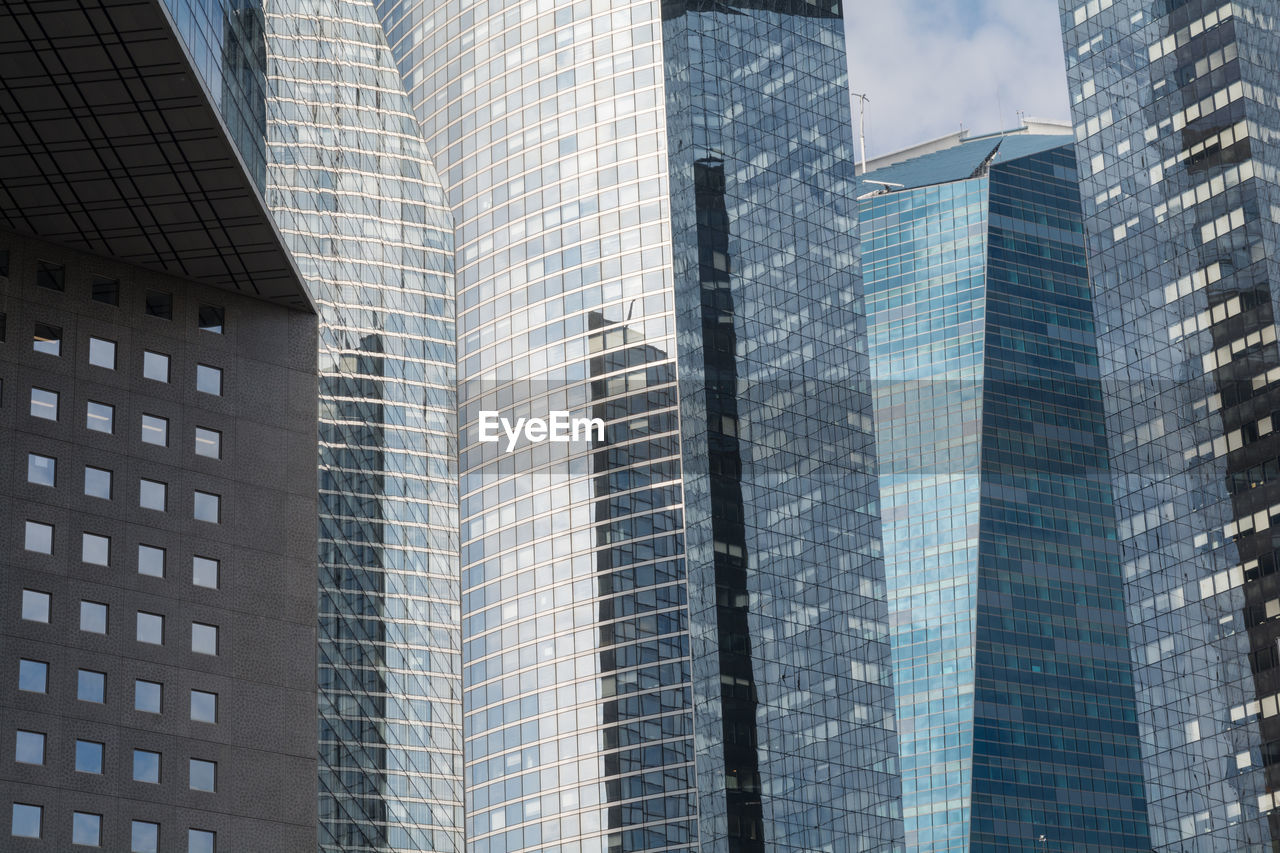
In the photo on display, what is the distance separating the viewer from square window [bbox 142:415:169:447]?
8075cm

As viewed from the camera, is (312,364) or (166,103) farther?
(312,364)

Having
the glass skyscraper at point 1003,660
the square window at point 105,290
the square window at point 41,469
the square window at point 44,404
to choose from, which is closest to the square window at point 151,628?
the square window at point 41,469

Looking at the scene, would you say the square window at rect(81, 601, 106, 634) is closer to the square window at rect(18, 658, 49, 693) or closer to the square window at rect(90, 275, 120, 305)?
the square window at rect(18, 658, 49, 693)

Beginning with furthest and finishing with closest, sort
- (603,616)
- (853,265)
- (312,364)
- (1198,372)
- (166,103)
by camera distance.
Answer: (853,265) < (603,616) < (1198,372) < (312,364) < (166,103)

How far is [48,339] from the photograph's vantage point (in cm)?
7981

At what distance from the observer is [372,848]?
140m

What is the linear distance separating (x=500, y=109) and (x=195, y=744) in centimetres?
11592

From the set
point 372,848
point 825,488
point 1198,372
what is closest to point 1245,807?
point 1198,372

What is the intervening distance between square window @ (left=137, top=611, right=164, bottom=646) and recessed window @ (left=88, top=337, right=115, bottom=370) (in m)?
10.5

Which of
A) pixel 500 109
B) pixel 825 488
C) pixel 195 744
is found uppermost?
pixel 500 109

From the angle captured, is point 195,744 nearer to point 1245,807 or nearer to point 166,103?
point 166,103

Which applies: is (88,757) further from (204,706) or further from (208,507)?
(208,507)

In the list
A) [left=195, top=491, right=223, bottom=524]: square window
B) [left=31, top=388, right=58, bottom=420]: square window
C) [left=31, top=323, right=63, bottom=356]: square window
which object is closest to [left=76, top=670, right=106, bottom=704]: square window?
[left=195, top=491, right=223, bottom=524]: square window

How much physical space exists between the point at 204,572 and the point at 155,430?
622 centimetres
